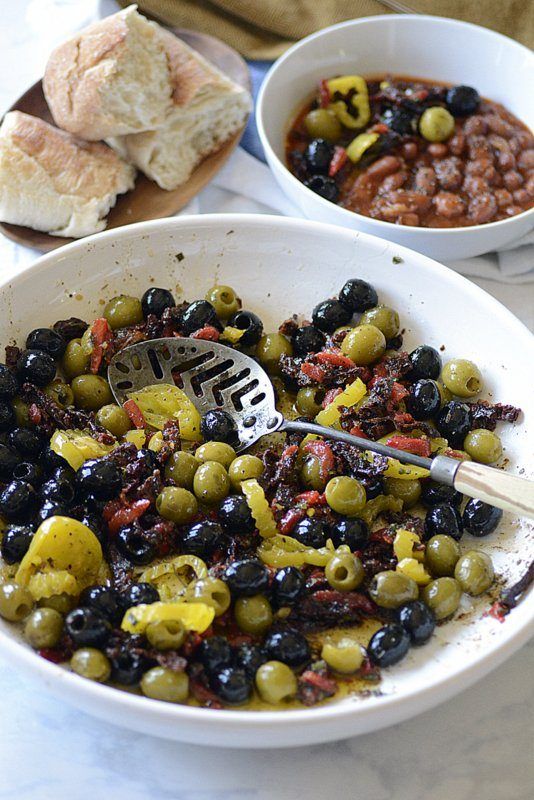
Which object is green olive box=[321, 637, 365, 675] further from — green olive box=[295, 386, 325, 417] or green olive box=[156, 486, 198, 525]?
green olive box=[295, 386, 325, 417]

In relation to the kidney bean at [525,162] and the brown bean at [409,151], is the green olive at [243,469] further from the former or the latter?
the kidney bean at [525,162]

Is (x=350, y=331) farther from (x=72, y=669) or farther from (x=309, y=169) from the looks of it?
(x=72, y=669)

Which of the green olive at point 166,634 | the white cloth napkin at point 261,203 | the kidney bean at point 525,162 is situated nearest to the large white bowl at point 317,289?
the green olive at point 166,634

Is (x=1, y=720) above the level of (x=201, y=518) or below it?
below

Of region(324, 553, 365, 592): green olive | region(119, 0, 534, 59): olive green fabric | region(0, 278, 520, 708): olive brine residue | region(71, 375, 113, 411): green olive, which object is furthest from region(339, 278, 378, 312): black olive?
region(119, 0, 534, 59): olive green fabric

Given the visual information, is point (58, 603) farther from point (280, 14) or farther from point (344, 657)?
point (280, 14)

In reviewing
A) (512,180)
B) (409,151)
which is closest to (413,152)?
(409,151)

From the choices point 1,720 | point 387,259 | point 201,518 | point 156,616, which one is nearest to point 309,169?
point 387,259
